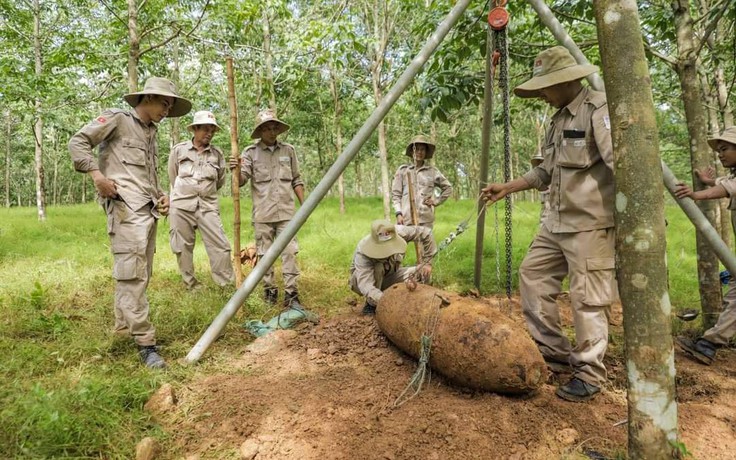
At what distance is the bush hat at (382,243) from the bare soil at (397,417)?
1140 mm

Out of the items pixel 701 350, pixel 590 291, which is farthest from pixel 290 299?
pixel 701 350

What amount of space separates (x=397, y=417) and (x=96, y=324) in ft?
10.0

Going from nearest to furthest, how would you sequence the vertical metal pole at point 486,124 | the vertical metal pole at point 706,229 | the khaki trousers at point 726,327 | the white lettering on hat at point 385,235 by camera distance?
the vertical metal pole at point 706,229 → the khaki trousers at point 726,327 → the vertical metal pole at point 486,124 → the white lettering on hat at point 385,235

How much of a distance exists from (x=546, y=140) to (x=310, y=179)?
29584 mm

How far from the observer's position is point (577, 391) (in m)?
2.68

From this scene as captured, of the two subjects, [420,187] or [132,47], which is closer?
[132,47]

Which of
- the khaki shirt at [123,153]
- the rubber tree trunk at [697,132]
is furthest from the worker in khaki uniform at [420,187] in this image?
the khaki shirt at [123,153]

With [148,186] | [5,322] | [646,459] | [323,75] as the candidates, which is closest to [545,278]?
[646,459]

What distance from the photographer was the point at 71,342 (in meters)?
3.47

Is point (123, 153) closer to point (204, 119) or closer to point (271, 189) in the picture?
point (204, 119)

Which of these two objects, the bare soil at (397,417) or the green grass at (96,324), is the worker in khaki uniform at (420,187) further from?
the bare soil at (397,417)

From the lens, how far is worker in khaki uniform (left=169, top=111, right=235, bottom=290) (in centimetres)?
481

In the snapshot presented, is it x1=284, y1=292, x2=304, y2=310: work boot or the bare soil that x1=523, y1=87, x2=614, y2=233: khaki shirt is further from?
x1=284, y1=292, x2=304, y2=310: work boot

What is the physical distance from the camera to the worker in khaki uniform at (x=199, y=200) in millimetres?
4809
